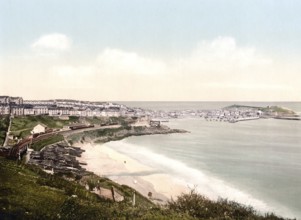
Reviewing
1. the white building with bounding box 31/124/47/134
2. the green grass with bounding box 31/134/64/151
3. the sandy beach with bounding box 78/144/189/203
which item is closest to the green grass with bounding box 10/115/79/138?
the white building with bounding box 31/124/47/134

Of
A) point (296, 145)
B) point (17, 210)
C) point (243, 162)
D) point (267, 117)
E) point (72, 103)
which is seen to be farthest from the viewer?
point (267, 117)

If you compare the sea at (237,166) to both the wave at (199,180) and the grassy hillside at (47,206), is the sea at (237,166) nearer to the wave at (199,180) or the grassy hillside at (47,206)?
the wave at (199,180)

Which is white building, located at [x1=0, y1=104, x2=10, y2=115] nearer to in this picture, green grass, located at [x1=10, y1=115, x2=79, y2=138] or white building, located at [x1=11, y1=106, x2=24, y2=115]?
white building, located at [x1=11, y1=106, x2=24, y2=115]

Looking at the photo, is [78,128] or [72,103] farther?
[72,103]

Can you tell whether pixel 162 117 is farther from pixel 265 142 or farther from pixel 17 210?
pixel 17 210

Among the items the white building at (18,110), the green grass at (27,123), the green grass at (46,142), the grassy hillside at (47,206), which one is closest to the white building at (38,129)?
the green grass at (27,123)

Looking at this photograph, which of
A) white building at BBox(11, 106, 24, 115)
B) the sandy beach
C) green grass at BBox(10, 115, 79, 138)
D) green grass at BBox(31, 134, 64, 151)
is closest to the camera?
the sandy beach

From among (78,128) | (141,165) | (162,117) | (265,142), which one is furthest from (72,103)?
(141,165)
